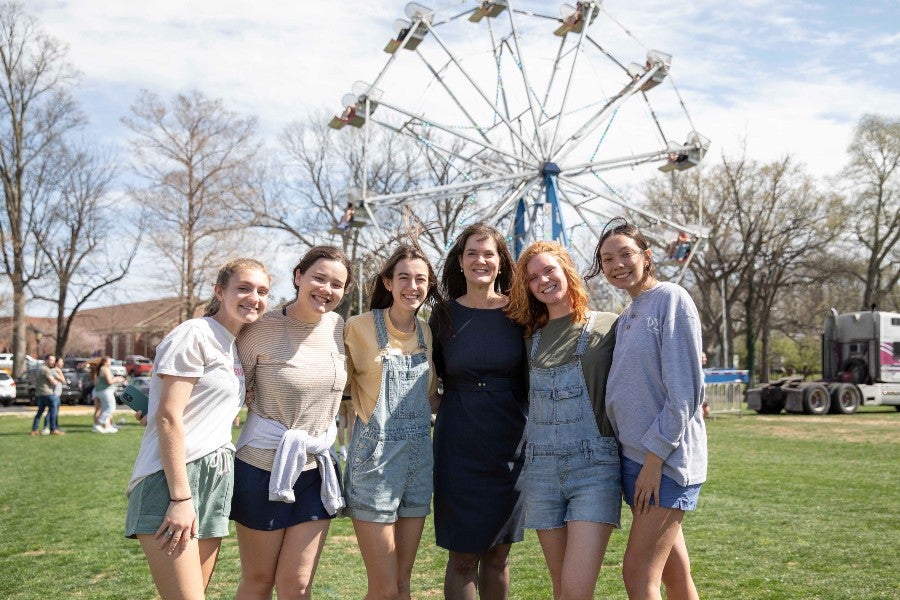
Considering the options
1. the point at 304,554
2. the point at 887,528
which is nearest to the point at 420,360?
the point at 304,554

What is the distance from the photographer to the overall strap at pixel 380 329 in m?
3.60

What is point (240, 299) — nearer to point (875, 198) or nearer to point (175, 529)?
point (175, 529)

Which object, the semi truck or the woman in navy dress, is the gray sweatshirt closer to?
the woman in navy dress

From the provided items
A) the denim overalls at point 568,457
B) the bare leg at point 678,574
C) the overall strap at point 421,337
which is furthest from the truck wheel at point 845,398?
the overall strap at point 421,337

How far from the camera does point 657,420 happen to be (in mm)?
3105

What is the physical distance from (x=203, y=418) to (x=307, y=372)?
464mm

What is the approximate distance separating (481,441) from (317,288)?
988 mm

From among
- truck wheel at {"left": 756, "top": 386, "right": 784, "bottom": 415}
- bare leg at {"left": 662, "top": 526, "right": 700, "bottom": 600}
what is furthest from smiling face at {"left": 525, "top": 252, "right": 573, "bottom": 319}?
truck wheel at {"left": 756, "top": 386, "right": 784, "bottom": 415}

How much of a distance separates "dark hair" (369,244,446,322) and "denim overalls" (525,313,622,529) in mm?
703

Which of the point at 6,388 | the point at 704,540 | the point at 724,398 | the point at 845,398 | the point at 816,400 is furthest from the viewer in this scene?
the point at 6,388

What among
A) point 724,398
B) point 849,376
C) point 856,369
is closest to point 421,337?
point 724,398

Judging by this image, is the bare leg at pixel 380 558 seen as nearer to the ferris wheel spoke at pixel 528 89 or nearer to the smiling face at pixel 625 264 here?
the smiling face at pixel 625 264

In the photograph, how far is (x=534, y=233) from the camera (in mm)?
19562

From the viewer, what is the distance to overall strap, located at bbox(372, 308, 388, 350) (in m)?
3.60
